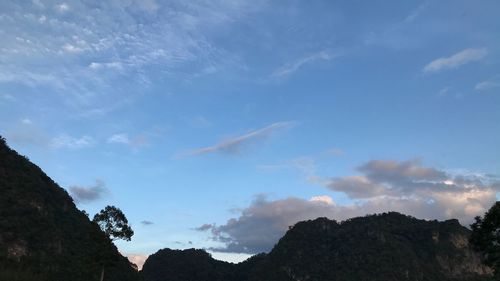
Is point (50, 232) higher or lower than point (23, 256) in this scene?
higher

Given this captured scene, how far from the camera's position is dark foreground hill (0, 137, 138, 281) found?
97.1 meters

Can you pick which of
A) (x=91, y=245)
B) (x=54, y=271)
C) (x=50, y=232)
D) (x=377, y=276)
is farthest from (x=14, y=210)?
(x=377, y=276)

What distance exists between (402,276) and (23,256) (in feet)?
462

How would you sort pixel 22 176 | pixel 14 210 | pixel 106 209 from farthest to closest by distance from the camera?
pixel 22 176 < pixel 14 210 < pixel 106 209

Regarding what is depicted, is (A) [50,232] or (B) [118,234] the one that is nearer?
(B) [118,234]

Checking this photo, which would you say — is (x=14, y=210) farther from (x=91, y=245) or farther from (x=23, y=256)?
(x=91, y=245)

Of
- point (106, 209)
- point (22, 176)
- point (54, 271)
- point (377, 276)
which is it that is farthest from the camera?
point (377, 276)

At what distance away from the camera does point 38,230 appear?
4461 inches

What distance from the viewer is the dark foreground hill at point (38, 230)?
318ft

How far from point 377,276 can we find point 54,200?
121563 mm

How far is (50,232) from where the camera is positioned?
11612cm

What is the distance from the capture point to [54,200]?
446 ft

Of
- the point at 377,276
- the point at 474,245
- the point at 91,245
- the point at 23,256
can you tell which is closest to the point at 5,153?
the point at 23,256

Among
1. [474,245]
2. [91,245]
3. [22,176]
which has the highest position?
[22,176]
